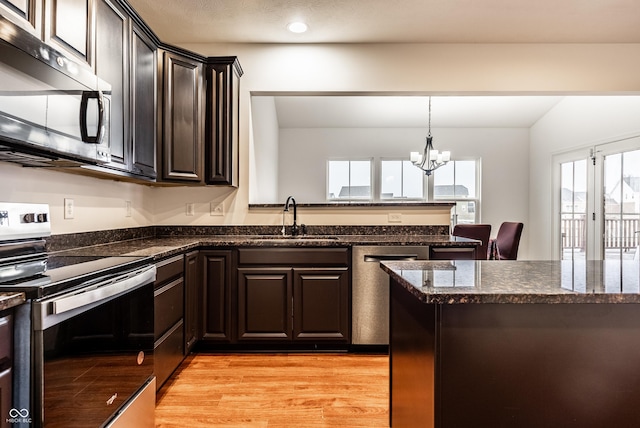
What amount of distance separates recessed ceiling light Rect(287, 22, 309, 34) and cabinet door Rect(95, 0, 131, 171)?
119 cm

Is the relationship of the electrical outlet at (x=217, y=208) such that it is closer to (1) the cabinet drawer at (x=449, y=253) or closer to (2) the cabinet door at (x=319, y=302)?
(2) the cabinet door at (x=319, y=302)

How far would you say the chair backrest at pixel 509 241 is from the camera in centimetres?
500

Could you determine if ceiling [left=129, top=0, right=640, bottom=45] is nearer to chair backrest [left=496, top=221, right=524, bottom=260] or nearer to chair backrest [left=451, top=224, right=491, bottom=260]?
chair backrest [left=451, top=224, right=491, bottom=260]

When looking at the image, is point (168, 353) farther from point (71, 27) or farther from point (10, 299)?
point (71, 27)

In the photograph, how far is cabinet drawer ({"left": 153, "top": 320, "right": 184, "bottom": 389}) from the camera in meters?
2.10

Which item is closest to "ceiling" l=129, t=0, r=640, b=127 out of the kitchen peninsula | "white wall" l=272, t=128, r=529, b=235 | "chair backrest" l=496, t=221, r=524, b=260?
the kitchen peninsula

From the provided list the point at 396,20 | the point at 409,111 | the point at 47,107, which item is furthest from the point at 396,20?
the point at 409,111

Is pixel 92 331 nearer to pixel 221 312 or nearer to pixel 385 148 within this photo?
pixel 221 312

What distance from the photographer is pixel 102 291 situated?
135 cm

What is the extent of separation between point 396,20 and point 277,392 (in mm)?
2676

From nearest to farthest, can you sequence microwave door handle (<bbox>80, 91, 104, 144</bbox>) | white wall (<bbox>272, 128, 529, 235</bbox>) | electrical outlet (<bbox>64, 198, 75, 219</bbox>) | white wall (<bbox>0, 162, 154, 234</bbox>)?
microwave door handle (<bbox>80, 91, 104, 144</bbox>) → white wall (<bbox>0, 162, 154, 234</bbox>) → electrical outlet (<bbox>64, 198, 75, 219</bbox>) → white wall (<bbox>272, 128, 529, 235</bbox>)

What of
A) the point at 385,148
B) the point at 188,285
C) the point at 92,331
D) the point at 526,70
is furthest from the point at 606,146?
the point at 92,331

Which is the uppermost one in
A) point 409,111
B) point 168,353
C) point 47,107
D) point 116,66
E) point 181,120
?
point 409,111

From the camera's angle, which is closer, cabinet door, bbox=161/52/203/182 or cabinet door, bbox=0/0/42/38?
cabinet door, bbox=0/0/42/38
